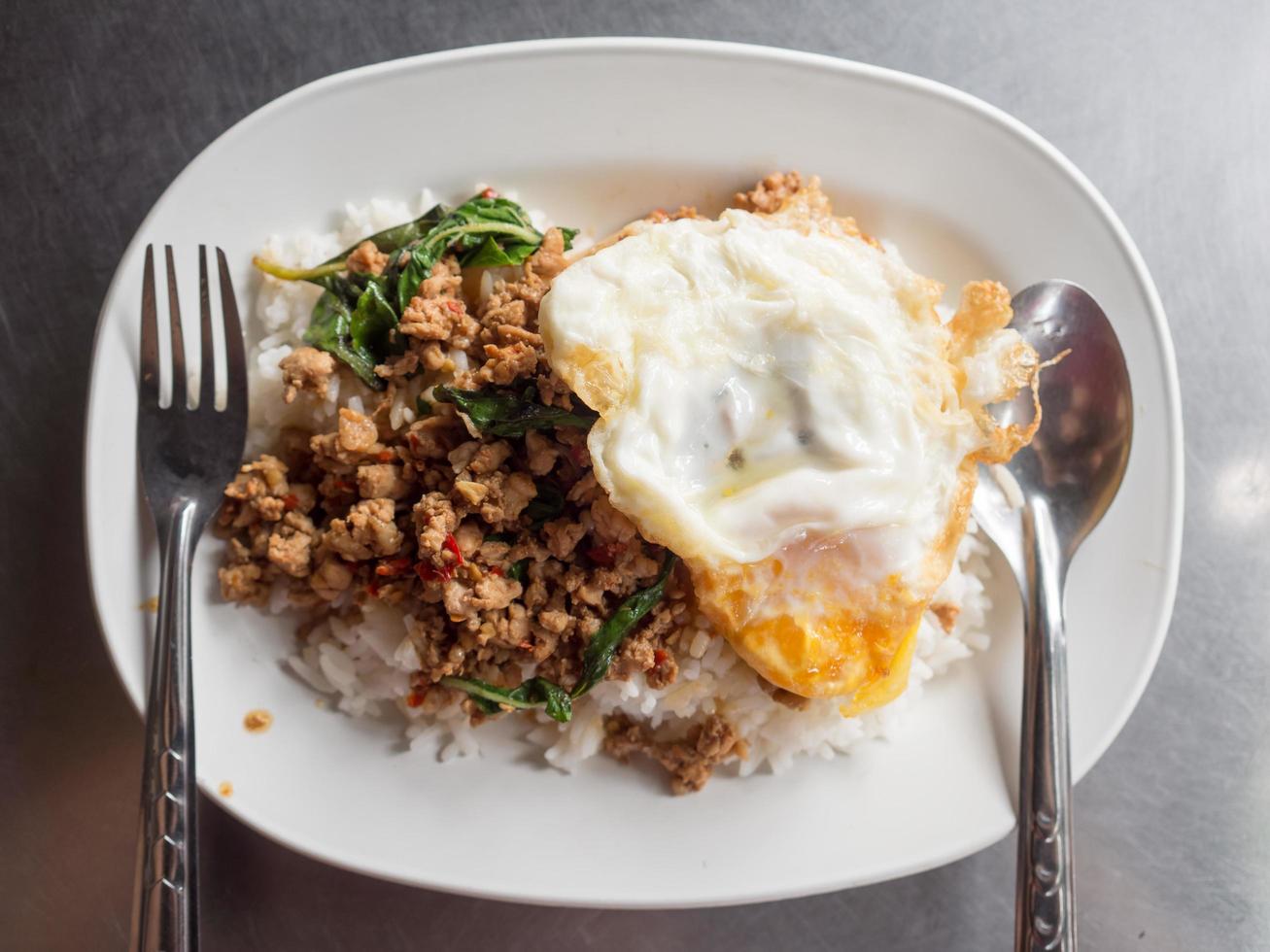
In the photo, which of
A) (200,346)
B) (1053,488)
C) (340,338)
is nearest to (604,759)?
(340,338)

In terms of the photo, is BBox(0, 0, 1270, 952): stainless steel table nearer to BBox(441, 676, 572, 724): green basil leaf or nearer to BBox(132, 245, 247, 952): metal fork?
BBox(132, 245, 247, 952): metal fork

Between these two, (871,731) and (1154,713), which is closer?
(871,731)

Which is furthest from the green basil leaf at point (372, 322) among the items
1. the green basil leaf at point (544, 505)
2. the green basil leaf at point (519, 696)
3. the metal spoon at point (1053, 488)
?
the metal spoon at point (1053, 488)

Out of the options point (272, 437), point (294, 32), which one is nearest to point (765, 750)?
point (272, 437)

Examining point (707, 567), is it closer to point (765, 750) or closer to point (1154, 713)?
point (765, 750)

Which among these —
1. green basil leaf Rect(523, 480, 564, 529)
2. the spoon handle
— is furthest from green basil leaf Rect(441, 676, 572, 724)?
the spoon handle

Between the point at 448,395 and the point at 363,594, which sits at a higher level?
the point at 448,395
